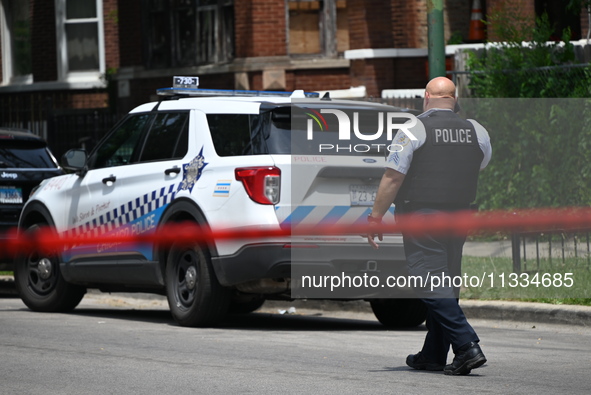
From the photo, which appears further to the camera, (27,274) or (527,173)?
(527,173)

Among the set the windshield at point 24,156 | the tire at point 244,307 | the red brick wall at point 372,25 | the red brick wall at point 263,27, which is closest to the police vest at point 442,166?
the tire at point 244,307

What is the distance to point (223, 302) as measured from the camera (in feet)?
31.2

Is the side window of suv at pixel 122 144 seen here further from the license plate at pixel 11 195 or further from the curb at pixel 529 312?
the curb at pixel 529 312

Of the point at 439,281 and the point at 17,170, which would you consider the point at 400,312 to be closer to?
the point at 439,281

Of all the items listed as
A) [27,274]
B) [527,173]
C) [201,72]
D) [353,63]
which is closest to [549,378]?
[27,274]

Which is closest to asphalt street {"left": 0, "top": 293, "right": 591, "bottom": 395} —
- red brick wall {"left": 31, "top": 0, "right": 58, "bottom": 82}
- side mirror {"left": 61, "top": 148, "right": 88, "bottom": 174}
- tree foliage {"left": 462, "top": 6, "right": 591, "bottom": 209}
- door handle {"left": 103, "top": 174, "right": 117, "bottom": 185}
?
door handle {"left": 103, "top": 174, "right": 117, "bottom": 185}

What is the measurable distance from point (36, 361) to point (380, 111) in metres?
3.50

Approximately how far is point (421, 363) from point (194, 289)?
288 centimetres

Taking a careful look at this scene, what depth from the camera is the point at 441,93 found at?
23.2 ft

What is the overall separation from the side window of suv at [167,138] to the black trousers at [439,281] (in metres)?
3.33

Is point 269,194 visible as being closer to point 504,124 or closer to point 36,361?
point 36,361

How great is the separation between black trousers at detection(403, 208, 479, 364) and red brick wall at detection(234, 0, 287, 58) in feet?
43.8

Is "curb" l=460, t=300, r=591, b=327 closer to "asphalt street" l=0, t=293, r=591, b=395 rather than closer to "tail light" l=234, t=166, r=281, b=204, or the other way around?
"asphalt street" l=0, t=293, r=591, b=395

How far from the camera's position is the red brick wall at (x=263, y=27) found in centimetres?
1998
